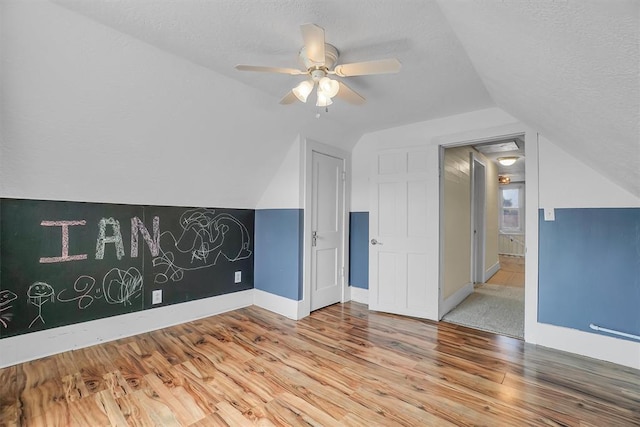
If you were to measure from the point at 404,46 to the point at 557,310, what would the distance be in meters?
2.62

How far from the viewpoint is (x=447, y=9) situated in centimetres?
144

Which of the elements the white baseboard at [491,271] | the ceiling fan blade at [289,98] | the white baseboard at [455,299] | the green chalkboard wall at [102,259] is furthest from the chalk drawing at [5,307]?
the white baseboard at [491,271]

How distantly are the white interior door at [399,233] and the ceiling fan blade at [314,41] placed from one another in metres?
2.01

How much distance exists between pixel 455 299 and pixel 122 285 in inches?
154

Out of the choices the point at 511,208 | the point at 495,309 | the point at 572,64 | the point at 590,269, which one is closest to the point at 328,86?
the point at 572,64

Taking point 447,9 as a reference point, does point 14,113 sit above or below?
below

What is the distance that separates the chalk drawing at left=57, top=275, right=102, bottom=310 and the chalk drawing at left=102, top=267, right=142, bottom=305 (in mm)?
87

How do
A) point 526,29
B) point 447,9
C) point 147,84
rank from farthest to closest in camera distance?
1. point 147,84
2. point 447,9
3. point 526,29

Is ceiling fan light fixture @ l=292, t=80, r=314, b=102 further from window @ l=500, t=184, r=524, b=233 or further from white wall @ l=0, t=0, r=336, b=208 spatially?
window @ l=500, t=184, r=524, b=233

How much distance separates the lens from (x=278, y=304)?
11.2ft

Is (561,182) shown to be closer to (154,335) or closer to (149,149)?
(149,149)

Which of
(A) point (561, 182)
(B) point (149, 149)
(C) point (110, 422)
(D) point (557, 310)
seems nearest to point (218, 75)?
(B) point (149, 149)

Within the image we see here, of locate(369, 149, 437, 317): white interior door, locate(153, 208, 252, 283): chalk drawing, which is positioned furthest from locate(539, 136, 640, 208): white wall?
locate(153, 208, 252, 283): chalk drawing

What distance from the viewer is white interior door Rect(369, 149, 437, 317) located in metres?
3.25
